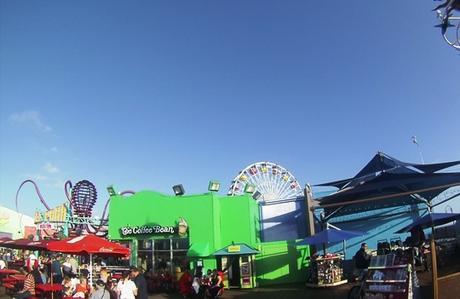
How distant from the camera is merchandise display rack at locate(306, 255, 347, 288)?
61.8ft

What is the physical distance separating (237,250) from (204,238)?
2.55m

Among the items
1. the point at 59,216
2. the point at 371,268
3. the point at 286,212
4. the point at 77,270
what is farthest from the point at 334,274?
the point at 59,216

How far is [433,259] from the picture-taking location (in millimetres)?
9898

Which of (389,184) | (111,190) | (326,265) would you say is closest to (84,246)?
(326,265)

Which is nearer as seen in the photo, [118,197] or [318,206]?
[318,206]

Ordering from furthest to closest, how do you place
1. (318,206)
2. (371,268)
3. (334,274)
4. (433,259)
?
1. (318,206)
2. (334,274)
3. (371,268)
4. (433,259)

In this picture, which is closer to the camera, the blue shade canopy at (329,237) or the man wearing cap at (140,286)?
the man wearing cap at (140,286)

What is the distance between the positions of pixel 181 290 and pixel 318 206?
7.46 m

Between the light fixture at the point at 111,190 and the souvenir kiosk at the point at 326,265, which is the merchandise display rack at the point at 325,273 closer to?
the souvenir kiosk at the point at 326,265

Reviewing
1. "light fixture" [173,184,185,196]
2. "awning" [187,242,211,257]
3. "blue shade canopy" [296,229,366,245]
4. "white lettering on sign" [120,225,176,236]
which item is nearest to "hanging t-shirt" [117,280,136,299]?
"blue shade canopy" [296,229,366,245]

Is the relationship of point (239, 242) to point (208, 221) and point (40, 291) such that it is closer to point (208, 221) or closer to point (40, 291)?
point (208, 221)

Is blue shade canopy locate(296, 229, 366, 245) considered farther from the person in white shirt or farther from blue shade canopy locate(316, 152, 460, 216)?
the person in white shirt

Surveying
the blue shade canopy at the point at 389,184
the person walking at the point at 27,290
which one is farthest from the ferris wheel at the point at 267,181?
the person walking at the point at 27,290

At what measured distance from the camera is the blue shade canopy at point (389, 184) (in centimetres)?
2064
